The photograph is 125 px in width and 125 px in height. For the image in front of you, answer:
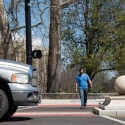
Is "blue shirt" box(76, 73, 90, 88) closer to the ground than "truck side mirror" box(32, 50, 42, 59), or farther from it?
closer to the ground

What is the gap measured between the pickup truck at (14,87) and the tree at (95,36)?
988 inches

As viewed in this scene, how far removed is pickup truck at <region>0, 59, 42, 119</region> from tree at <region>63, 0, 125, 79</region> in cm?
2509

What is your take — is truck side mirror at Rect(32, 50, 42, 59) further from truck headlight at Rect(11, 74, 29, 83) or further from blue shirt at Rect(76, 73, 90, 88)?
truck headlight at Rect(11, 74, 29, 83)

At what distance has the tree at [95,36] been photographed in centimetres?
3666

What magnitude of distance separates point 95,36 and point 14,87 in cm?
2762

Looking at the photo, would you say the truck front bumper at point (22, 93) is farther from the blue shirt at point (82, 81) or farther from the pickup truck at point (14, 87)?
the blue shirt at point (82, 81)

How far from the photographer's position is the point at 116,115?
1313cm

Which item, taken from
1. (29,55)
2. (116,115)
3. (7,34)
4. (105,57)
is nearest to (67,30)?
(105,57)

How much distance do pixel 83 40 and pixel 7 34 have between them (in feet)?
35.8

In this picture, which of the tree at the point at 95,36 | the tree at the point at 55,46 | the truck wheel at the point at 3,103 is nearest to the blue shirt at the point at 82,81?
the truck wheel at the point at 3,103

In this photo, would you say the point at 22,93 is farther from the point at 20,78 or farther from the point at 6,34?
the point at 6,34

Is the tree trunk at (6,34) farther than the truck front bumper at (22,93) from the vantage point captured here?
Yes

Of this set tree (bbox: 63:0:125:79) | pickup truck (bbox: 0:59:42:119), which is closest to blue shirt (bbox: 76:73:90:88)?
pickup truck (bbox: 0:59:42:119)

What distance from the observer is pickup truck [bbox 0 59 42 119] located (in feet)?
35.3
